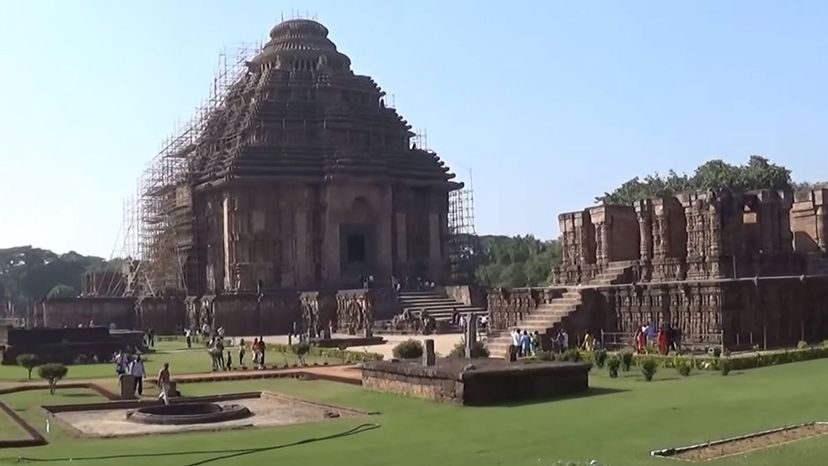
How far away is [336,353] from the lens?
33.4m

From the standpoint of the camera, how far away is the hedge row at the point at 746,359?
21.2 metres

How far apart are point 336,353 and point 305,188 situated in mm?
26628

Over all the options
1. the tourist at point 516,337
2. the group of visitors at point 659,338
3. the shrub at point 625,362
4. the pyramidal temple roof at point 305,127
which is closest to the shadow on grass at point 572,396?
the shrub at point 625,362

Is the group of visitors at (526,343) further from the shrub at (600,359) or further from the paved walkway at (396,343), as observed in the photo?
the shrub at (600,359)

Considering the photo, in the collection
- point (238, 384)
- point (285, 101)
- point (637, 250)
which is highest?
point (285, 101)

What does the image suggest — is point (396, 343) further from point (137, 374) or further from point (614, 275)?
point (137, 374)

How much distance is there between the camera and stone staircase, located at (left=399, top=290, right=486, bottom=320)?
157 feet

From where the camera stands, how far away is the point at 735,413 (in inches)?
563

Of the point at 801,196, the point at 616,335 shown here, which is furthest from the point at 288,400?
the point at 801,196

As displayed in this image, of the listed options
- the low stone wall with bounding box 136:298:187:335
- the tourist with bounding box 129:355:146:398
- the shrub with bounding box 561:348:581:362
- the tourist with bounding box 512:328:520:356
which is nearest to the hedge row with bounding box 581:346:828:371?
the shrub with bounding box 561:348:581:362

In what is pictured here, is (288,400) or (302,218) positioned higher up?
(302,218)

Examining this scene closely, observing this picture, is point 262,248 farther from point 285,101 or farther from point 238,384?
point 238,384

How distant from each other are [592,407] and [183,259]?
165 feet

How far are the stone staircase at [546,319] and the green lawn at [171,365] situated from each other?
4.93 meters
